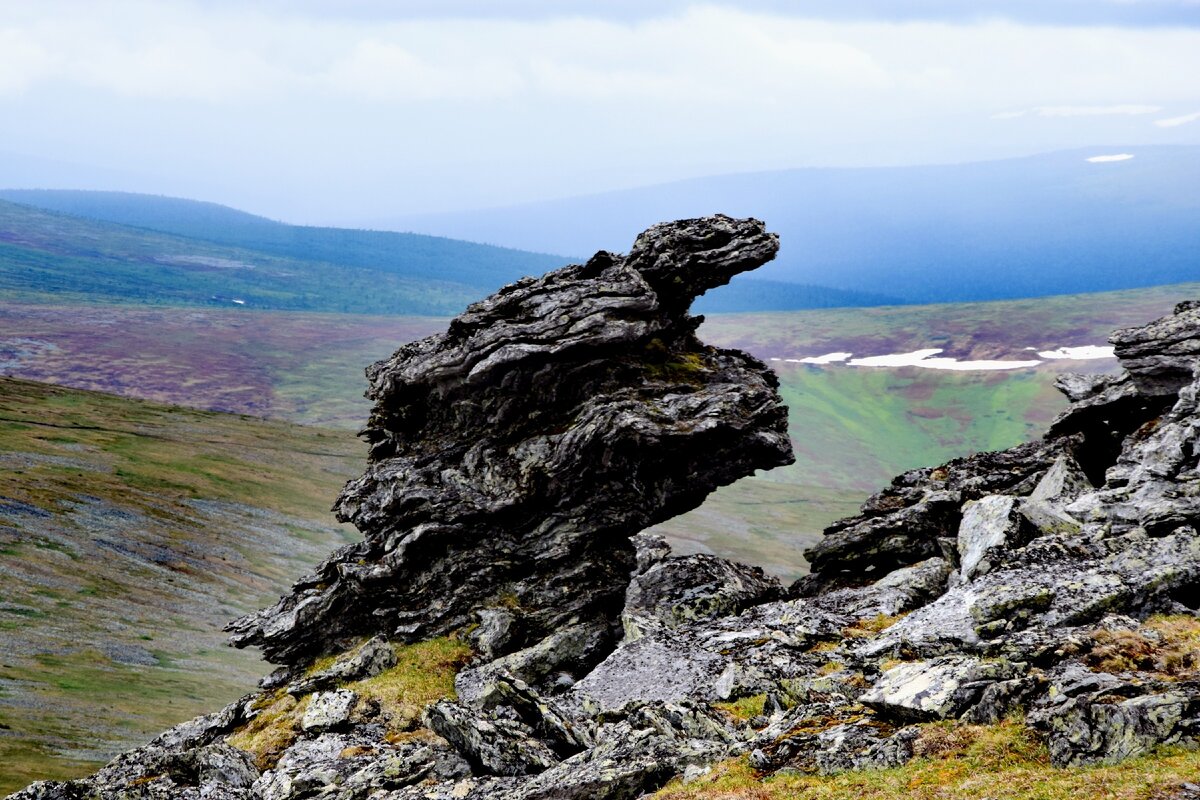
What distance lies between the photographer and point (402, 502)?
4825cm

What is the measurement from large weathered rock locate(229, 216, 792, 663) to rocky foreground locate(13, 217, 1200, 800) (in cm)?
14

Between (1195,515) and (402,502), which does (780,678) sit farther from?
(402,502)

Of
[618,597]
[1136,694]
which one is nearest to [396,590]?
[618,597]

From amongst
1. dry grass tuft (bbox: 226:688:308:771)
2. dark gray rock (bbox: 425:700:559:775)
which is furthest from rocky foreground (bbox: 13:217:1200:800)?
dry grass tuft (bbox: 226:688:308:771)

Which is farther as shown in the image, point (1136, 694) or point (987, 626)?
point (987, 626)

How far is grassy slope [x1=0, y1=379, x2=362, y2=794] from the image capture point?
→ 8719 cm

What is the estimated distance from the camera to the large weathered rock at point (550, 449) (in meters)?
45.9

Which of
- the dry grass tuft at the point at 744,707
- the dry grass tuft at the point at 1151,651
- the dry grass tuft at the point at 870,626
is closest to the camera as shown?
the dry grass tuft at the point at 1151,651

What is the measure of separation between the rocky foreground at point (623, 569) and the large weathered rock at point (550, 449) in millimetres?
139

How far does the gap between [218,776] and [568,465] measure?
63.3 feet

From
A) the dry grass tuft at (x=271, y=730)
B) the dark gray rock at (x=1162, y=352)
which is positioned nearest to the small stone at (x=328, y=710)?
the dry grass tuft at (x=271, y=730)

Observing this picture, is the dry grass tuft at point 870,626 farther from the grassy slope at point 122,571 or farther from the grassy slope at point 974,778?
the grassy slope at point 122,571

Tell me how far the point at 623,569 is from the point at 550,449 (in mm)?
7131

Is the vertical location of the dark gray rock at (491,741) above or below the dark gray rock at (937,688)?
below
